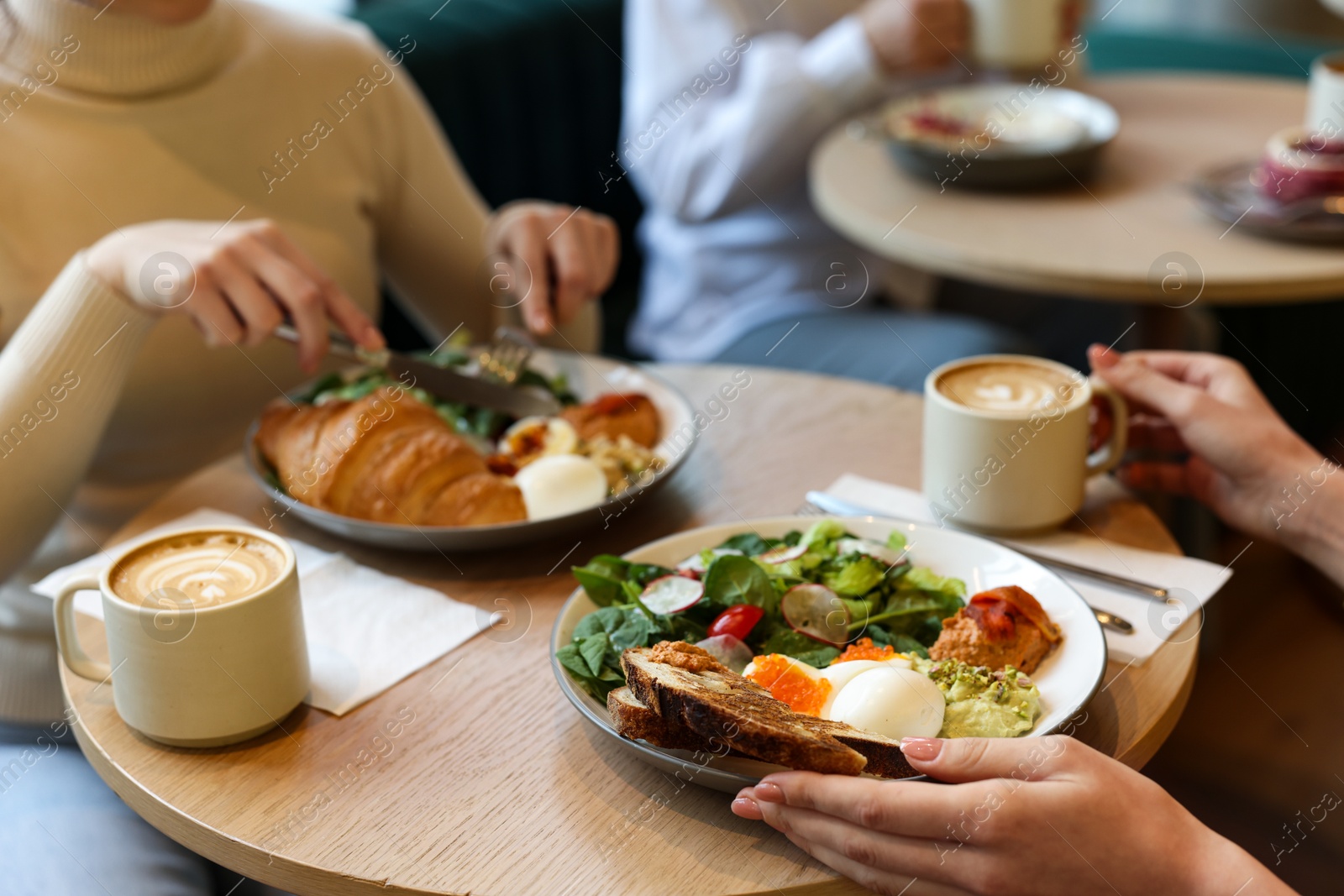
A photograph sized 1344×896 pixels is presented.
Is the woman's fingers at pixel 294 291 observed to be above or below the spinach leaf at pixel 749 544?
above

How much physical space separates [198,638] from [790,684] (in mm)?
394

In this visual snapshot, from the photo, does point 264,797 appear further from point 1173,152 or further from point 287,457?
point 1173,152

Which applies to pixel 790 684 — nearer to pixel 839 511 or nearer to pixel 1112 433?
pixel 839 511

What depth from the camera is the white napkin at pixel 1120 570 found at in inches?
35.8

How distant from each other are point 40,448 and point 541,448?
466mm

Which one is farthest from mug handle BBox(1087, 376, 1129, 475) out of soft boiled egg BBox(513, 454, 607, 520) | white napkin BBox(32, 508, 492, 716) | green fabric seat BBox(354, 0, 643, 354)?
green fabric seat BBox(354, 0, 643, 354)

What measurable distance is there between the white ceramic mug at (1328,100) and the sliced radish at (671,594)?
128cm

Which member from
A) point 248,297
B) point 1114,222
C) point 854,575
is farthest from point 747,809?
point 1114,222

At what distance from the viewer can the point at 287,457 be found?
1.13 meters

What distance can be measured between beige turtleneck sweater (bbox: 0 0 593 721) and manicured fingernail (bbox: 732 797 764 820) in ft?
2.45

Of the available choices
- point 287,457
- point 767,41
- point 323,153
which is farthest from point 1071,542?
point 767,41

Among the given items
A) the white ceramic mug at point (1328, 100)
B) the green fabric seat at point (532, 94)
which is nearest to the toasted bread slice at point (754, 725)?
the white ceramic mug at point (1328, 100)

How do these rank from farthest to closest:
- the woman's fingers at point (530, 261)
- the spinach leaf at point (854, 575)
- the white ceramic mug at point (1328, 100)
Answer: the white ceramic mug at point (1328, 100), the woman's fingers at point (530, 261), the spinach leaf at point (854, 575)

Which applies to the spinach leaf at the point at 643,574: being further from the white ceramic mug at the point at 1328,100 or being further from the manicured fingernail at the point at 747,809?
the white ceramic mug at the point at 1328,100
